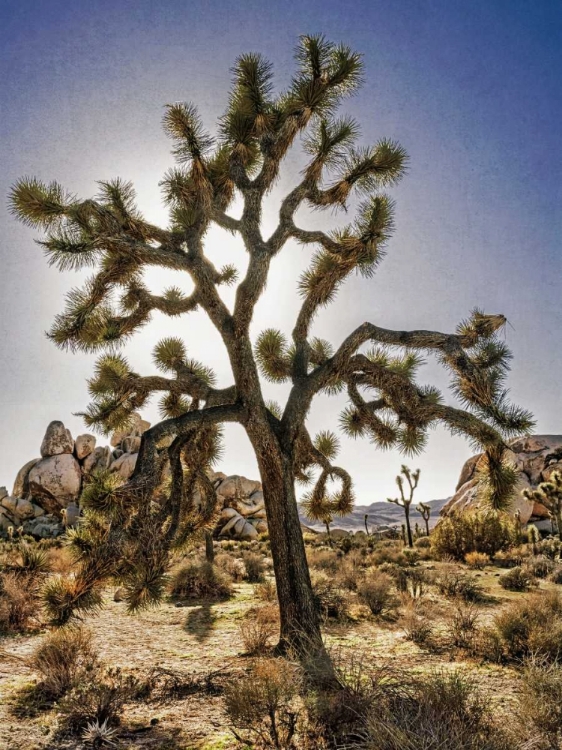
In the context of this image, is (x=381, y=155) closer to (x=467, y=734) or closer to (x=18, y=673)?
(x=467, y=734)

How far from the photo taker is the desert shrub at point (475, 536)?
597 inches

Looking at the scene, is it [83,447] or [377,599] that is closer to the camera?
[377,599]

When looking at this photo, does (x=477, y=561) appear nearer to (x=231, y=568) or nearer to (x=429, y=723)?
(x=231, y=568)

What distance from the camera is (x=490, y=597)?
9047mm

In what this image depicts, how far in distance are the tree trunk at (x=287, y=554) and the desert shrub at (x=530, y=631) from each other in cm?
230

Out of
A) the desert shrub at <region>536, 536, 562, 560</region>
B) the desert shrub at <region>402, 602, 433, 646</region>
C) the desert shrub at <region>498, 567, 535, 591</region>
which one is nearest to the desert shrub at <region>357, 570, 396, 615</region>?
the desert shrub at <region>402, 602, 433, 646</region>

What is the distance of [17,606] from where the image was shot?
7461mm

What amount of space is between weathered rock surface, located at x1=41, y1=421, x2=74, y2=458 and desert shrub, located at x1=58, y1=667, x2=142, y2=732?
30714 mm

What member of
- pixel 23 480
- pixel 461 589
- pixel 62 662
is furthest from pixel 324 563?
pixel 23 480

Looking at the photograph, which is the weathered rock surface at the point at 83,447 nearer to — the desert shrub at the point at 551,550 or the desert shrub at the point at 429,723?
the desert shrub at the point at 551,550

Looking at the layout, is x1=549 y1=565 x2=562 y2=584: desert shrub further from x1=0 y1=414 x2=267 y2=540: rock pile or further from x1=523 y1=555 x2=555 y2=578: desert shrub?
x1=0 y1=414 x2=267 y2=540: rock pile

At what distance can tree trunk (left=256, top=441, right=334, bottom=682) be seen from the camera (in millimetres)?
5441

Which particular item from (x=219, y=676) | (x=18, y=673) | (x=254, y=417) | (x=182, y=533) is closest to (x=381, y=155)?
(x=254, y=417)

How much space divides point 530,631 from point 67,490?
101ft
